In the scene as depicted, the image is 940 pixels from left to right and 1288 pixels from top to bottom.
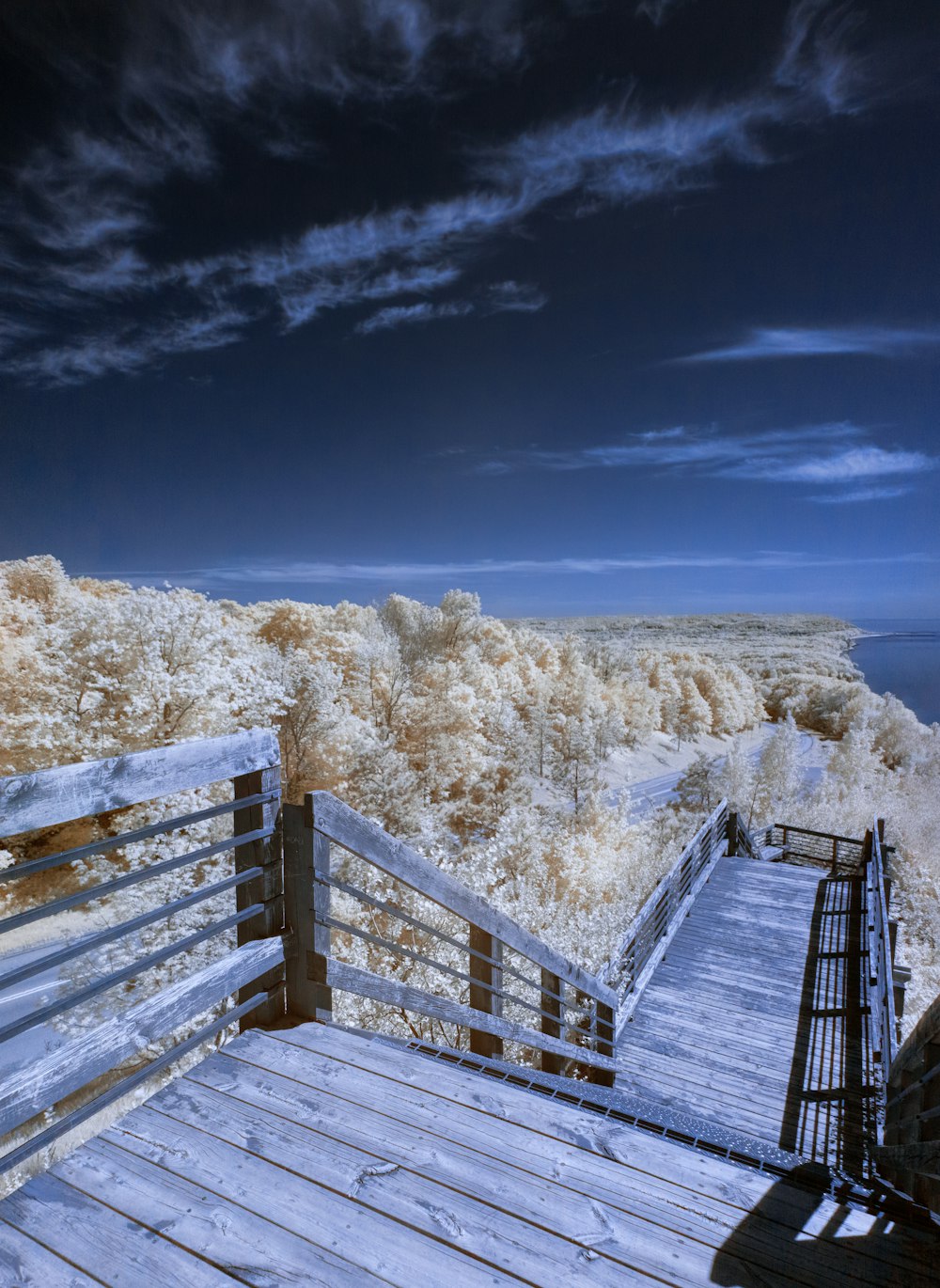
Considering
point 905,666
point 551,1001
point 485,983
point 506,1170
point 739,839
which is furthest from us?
point 905,666

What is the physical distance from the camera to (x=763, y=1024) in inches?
273

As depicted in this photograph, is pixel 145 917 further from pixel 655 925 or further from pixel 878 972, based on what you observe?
pixel 878 972

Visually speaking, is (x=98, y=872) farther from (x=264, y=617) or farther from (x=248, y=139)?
(x=248, y=139)

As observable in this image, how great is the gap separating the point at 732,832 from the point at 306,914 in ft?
38.9

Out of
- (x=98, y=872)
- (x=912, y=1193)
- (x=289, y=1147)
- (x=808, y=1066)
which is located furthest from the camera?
(x=98, y=872)

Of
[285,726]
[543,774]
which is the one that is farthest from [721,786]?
[285,726]

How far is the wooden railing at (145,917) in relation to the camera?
174 centimetres

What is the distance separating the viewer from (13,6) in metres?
17.5

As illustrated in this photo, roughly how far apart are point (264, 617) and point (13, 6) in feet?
86.2

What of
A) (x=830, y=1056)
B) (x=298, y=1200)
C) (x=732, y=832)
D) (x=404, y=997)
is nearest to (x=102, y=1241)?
(x=298, y=1200)

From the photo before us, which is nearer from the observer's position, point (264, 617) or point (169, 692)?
point (169, 692)

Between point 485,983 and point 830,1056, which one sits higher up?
point 485,983

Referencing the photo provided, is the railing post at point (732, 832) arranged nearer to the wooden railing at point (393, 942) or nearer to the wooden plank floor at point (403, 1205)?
the wooden railing at point (393, 942)

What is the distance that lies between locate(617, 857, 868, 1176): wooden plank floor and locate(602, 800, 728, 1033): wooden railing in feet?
0.66
